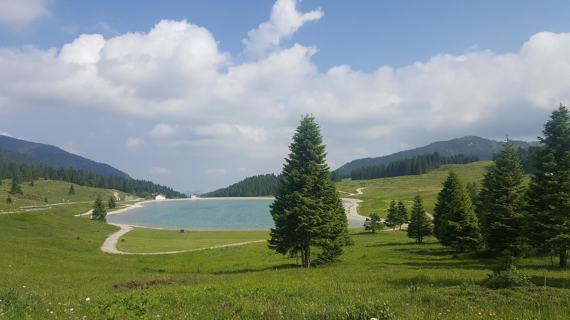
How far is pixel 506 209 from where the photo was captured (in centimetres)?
3775

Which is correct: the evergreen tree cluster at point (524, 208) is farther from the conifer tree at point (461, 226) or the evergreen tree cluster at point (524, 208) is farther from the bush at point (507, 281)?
the bush at point (507, 281)

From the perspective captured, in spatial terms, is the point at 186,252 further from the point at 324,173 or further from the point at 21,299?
the point at 21,299

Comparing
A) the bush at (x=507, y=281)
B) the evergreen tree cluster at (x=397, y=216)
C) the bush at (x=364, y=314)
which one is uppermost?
the bush at (x=364, y=314)

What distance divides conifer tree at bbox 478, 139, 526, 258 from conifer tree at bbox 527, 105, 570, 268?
3416 mm

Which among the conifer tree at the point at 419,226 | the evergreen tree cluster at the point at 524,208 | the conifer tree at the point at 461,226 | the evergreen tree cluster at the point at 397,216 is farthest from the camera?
the evergreen tree cluster at the point at 397,216

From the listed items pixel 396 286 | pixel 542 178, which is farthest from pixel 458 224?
pixel 396 286

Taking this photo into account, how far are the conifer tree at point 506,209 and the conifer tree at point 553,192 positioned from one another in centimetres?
342

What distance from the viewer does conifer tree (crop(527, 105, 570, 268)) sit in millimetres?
30766

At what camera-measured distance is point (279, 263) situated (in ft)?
→ 146

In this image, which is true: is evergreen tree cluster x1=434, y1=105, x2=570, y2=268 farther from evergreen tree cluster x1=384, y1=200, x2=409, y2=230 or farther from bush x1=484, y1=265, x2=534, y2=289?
evergreen tree cluster x1=384, y1=200, x2=409, y2=230

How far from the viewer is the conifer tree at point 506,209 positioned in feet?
123

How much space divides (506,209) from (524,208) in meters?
3.26

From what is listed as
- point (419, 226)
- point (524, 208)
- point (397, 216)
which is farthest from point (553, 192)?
point (397, 216)

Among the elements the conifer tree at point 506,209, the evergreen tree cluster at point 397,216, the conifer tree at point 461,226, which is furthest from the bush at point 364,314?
the evergreen tree cluster at point 397,216
